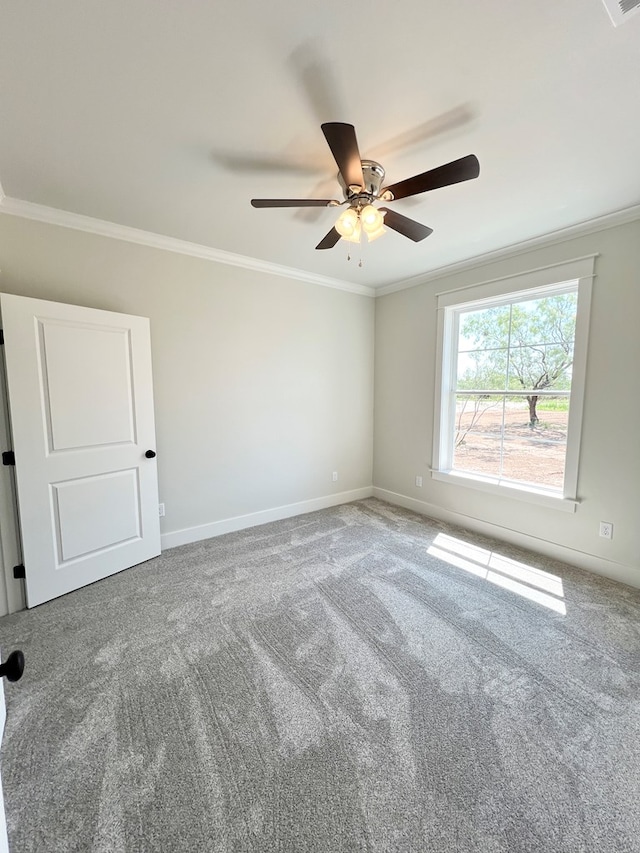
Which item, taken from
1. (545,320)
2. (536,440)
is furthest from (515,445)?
(545,320)

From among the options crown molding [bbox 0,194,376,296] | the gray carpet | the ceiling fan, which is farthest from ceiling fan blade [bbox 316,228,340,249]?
the gray carpet

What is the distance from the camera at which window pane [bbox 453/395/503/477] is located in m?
3.23

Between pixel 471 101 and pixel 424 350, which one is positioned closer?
pixel 471 101

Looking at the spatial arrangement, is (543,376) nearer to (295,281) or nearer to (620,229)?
(620,229)

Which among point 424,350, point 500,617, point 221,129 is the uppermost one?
point 221,129

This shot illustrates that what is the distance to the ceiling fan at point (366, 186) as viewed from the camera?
136 cm

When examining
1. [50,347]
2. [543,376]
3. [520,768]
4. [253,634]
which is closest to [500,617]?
[520,768]

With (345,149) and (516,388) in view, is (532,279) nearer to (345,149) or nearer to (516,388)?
(516,388)

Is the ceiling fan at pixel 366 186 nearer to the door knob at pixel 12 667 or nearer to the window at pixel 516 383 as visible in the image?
the window at pixel 516 383

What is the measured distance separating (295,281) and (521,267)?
2.08m

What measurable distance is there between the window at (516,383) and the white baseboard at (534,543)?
360mm

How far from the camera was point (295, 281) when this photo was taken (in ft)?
11.6

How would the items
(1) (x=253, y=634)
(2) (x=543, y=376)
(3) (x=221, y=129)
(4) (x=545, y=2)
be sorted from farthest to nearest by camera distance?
(2) (x=543, y=376) → (1) (x=253, y=634) → (3) (x=221, y=129) → (4) (x=545, y=2)

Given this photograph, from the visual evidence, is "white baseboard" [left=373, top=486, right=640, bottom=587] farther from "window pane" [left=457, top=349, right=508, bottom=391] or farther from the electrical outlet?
"window pane" [left=457, top=349, right=508, bottom=391]
